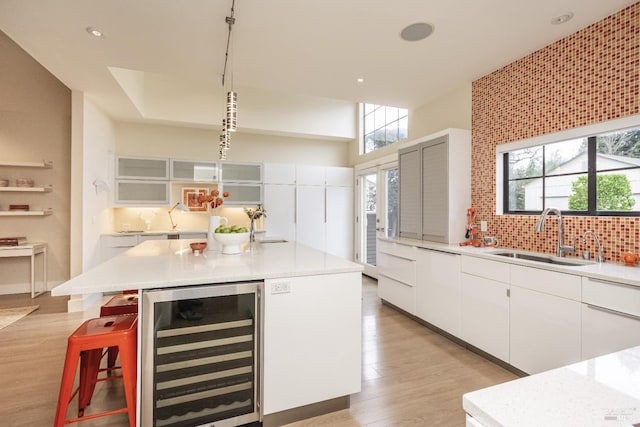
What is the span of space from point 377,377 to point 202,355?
1.38 metres

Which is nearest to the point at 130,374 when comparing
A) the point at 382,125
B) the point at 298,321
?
the point at 298,321

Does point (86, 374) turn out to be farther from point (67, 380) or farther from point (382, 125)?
point (382, 125)

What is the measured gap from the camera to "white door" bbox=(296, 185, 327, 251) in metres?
6.13

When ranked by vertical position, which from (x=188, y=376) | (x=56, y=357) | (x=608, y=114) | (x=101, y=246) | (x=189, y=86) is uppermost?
(x=189, y=86)

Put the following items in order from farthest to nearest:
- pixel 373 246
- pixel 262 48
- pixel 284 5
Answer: pixel 373 246, pixel 262 48, pixel 284 5

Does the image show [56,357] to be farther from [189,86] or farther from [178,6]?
[189,86]

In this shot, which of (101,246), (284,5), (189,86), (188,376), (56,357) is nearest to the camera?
(188,376)

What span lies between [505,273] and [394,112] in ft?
12.0

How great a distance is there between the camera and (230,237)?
8.48 ft

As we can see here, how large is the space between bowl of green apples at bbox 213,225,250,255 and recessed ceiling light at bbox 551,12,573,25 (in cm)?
302

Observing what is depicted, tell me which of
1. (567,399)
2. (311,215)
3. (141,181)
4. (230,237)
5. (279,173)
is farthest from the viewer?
(311,215)

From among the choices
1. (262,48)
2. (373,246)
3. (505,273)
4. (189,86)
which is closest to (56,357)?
(262,48)

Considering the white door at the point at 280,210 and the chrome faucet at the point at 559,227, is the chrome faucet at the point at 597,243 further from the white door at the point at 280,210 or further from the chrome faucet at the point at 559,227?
the white door at the point at 280,210

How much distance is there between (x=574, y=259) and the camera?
256 cm
